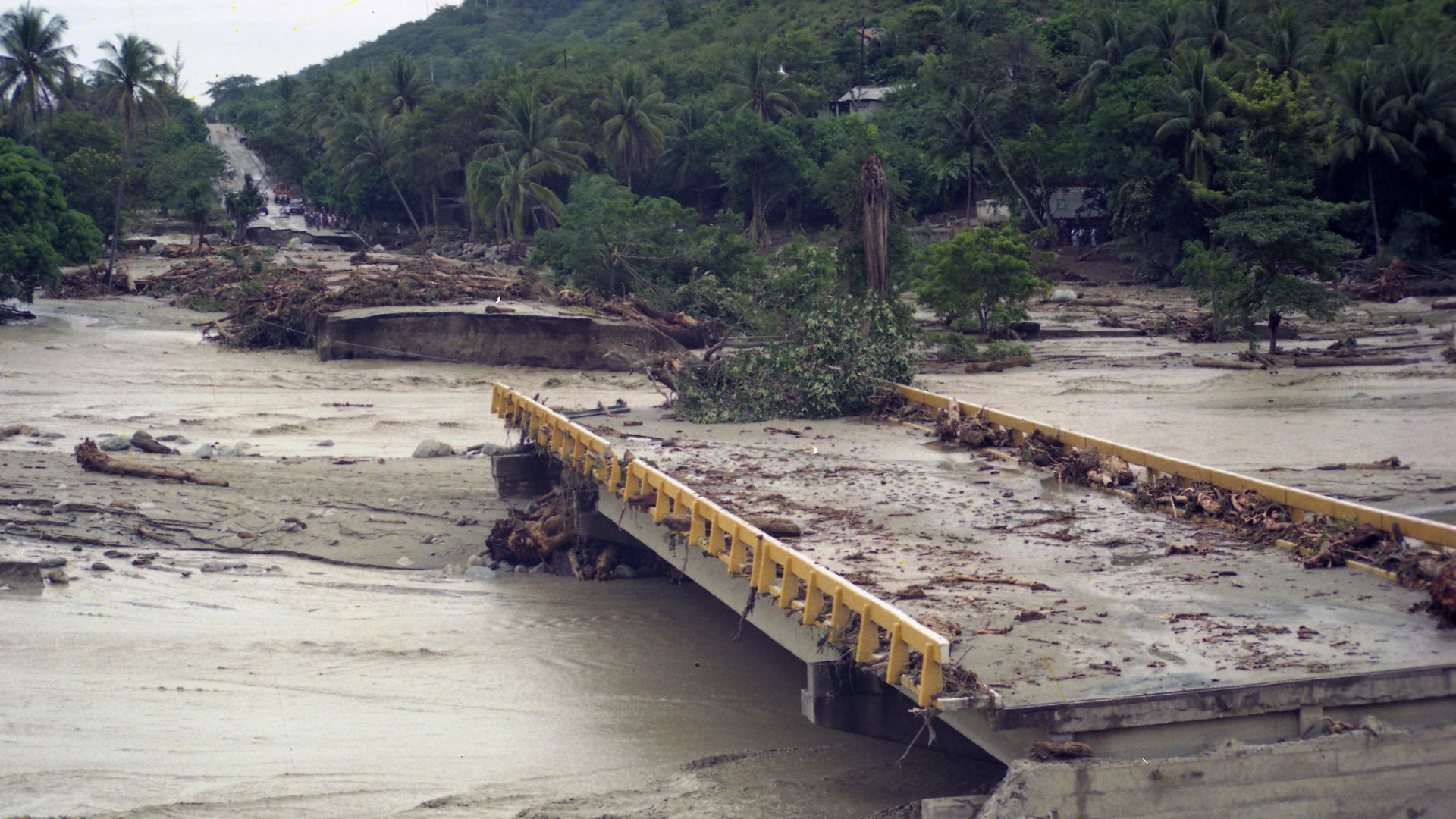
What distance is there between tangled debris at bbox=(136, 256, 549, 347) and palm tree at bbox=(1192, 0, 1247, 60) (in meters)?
26.0

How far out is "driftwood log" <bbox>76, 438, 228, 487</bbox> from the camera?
48.6ft

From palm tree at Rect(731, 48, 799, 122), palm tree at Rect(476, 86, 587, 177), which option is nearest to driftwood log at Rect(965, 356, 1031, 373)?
palm tree at Rect(476, 86, 587, 177)

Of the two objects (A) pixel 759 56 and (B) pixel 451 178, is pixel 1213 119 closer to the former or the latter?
(A) pixel 759 56

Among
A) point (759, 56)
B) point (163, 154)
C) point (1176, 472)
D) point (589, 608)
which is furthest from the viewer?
point (163, 154)

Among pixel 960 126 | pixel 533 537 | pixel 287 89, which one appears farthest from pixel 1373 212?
pixel 287 89

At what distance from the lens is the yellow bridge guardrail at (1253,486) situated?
26.2ft

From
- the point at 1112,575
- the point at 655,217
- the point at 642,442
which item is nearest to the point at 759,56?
the point at 655,217

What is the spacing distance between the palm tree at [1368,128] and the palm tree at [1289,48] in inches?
73.7

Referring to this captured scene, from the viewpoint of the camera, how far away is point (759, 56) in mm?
61406

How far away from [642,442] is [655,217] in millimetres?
18232

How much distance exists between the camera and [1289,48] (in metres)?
Answer: 42.7

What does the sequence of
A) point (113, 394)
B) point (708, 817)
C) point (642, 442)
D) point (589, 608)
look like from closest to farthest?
point (708, 817) < point (589, 608) < point (642, 442) < point (113, 394)

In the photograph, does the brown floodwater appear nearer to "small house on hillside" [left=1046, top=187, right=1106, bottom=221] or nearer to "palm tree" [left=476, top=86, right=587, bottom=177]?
"small house on hillside" [left=1046, top=187, right=1106, bottom=221]

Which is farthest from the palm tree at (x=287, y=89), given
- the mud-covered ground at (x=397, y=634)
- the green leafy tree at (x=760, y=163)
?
the mud-covered ground at (x=397, y=634)
